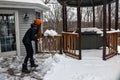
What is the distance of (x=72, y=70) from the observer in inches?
282

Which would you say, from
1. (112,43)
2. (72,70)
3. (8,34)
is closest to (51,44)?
(8,34)

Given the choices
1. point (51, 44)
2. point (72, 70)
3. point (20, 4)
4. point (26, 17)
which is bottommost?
point (72, 70)

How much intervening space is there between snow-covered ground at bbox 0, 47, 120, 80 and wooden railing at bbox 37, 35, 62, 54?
1700 millimetres

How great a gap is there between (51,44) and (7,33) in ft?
6.97

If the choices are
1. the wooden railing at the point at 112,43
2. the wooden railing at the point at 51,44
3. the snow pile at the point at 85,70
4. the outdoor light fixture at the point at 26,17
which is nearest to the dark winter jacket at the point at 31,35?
the snow pile at the point at 85,70

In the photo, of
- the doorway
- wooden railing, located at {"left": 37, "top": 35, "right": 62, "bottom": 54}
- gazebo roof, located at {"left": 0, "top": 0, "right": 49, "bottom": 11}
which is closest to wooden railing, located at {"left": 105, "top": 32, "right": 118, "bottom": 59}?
wooden railing, located at {"left": 37, "top": 35, "right": 62, "bottom": 54}

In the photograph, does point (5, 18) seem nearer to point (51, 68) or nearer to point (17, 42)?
point (17, 42)

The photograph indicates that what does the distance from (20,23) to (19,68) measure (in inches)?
127

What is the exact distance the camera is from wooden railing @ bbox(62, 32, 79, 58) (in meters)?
9.18

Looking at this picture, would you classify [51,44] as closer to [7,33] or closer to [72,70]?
[7,33]

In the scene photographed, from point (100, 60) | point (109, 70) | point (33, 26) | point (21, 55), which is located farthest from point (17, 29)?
point (109, 70)

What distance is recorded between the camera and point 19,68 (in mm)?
8094

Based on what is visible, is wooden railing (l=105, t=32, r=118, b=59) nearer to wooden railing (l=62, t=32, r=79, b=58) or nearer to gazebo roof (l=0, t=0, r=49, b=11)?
wooden railing (l=62, t=32, r=79, b=58)

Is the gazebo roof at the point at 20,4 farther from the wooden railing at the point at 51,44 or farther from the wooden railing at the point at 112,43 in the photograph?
the wooden railing at the point at 112,43
